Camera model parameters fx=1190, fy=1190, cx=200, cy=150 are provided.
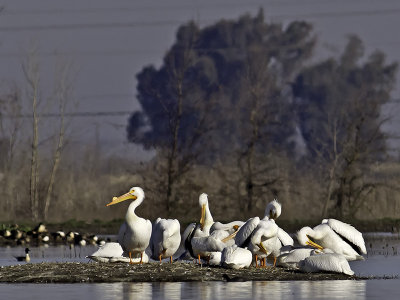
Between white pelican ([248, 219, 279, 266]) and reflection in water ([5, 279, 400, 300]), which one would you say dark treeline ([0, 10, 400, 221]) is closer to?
white pelican ([248, 219, 279, 266])

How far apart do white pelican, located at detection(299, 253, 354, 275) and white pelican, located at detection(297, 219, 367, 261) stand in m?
2.48

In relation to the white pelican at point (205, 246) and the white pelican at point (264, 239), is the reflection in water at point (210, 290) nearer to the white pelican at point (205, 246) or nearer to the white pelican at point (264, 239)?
the white pelican at point (264, 239)

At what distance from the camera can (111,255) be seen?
20.2 meters

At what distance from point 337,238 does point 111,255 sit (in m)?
4.14

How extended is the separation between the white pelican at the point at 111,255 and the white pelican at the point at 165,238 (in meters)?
0.38

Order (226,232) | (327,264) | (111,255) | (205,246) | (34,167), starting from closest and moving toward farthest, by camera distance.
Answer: (327,264)
(205,246)
(111,255)
(226,232)
(34,167)

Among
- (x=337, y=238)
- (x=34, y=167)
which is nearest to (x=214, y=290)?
(x=337, y=238)

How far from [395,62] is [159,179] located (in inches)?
1382

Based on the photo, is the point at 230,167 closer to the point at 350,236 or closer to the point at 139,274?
the point at 350,236

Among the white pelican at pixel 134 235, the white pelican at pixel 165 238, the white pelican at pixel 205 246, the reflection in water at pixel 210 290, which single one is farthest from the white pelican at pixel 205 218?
the reflection in water at pixel 210 290

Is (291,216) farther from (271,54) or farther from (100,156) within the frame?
(271,54)

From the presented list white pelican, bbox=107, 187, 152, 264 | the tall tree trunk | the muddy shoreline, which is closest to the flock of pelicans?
white pelican, bbox=107, 187, 152, 264

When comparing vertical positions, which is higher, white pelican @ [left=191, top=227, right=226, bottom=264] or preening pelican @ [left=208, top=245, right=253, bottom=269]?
white pelican @ [left=191, top=227, right=226, bottom=264]

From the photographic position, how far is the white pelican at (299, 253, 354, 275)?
→ 712 inches
